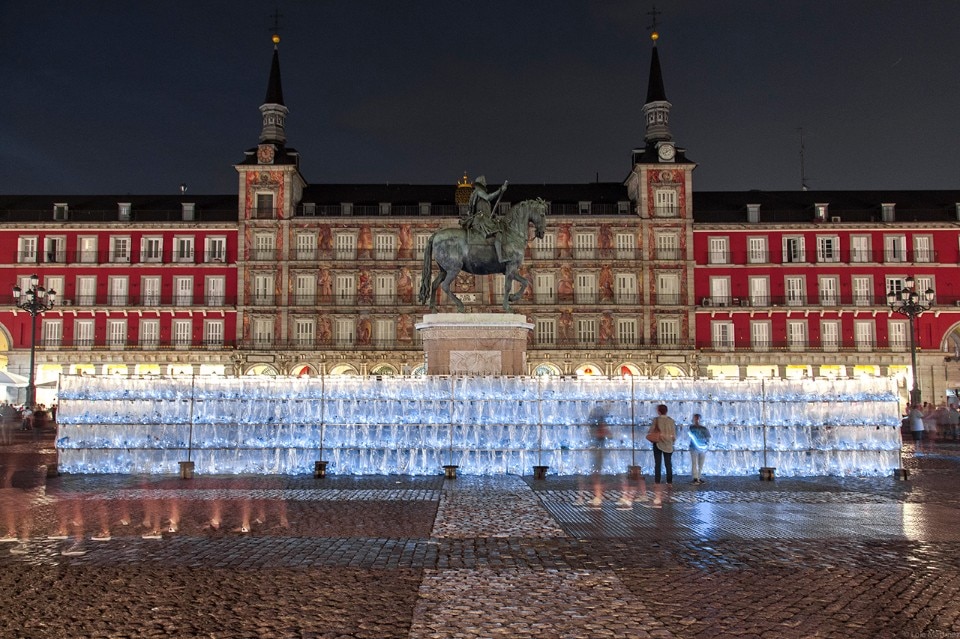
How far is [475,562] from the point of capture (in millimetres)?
7527

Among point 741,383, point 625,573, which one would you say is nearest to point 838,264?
point 741,383

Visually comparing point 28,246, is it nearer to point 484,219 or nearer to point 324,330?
point 324,330

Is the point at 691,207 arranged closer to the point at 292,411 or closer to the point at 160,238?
the point at 160,238

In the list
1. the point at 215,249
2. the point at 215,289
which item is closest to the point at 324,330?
the point at 215,289

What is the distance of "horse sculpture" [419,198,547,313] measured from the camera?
56.2 feet

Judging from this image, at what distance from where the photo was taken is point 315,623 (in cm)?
565

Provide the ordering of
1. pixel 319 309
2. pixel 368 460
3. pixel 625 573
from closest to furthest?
pixel 625 573 → pixel 368 460 → pixel 319 309

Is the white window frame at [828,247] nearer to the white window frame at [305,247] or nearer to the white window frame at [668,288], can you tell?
the white window frame at [668,288]

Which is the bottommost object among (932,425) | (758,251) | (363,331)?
(932,425)

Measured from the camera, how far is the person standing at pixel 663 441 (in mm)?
13477

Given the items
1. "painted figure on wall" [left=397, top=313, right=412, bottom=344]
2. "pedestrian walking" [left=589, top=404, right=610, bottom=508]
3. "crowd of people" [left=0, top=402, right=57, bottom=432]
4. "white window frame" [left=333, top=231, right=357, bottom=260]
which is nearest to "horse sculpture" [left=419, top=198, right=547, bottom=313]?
"pedestrian walking" [left=589, top=404, right=610, bottom=508]

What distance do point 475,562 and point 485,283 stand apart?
149 ft

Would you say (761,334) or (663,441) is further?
(761,334)

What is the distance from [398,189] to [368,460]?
147 ft
